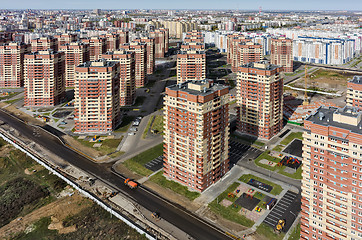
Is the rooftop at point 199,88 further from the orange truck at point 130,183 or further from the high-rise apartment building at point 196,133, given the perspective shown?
the orange truck at point 130,183

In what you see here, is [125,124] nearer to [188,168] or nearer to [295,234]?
[188,168]

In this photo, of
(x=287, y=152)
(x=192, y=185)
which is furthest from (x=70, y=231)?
(x=287, y=152)

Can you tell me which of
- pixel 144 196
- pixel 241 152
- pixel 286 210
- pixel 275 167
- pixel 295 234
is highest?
pixel 241 152

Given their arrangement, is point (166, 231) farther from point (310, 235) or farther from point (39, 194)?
point (39, 194)

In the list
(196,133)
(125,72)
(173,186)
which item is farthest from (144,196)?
(125,72)

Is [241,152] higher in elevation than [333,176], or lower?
lower

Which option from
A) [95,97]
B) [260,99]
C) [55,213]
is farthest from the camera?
[95,97]
